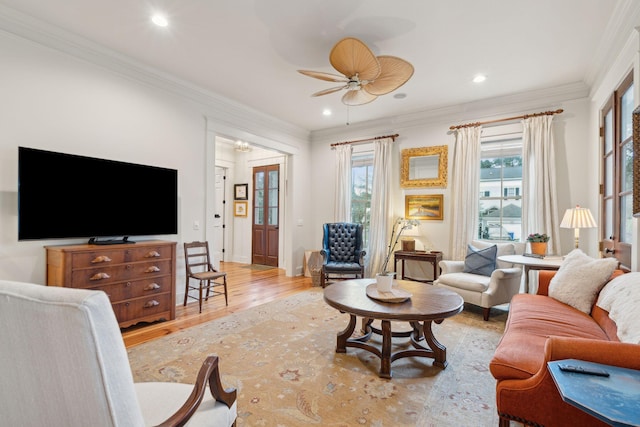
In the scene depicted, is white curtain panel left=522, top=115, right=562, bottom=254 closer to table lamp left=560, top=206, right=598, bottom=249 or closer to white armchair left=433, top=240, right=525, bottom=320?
white armchair left=433, top=240, right=525, bottom=320

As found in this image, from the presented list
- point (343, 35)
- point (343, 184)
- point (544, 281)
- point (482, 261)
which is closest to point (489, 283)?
point (482, 261)

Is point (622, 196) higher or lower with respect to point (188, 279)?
higher

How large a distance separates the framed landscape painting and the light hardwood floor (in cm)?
216

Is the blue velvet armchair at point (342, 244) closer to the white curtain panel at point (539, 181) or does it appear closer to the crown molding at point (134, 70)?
the crown molding at point (134, 70)

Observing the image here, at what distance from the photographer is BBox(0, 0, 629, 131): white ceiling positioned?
2.57 meters

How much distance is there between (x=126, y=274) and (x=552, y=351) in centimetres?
350

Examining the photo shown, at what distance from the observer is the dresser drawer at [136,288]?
9.99 feet

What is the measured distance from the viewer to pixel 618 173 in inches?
117

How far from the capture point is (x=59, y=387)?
83 cm

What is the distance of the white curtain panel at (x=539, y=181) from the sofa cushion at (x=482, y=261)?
0.68m

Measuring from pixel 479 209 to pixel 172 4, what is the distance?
15.0 ft

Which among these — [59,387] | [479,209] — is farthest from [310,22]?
[479,209]

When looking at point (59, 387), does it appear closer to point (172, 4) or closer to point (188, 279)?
point (172, 4)

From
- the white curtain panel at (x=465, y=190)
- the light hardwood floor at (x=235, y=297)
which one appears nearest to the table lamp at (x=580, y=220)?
the white curtain panel at (x=465, y=190)
